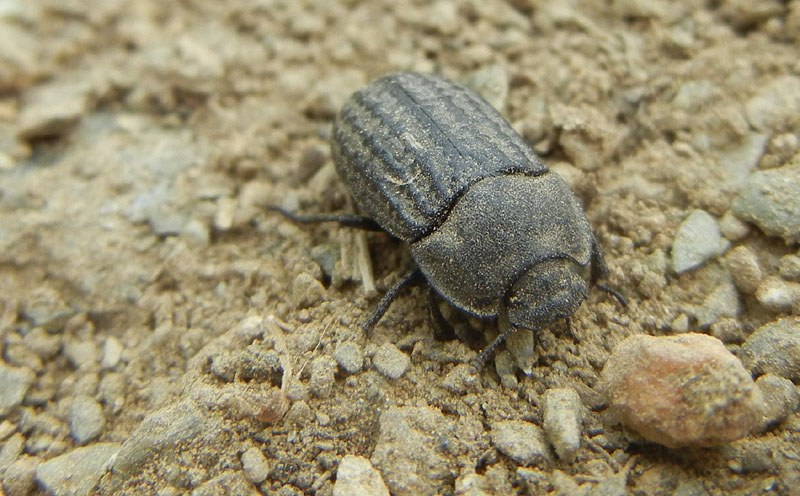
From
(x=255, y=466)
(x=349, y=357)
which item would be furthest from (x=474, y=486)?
(x=255, y=466)

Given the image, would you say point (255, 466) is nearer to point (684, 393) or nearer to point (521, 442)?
point (521, 442)

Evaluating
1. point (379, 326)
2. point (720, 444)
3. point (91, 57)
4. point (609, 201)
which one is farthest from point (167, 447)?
point (91, 57)

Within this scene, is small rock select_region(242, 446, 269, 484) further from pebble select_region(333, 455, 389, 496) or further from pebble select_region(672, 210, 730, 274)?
pebble select_region(672, 210, 730, 274)

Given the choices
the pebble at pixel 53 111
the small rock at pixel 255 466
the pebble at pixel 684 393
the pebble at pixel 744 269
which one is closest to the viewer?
the pebble at pixel 684 393

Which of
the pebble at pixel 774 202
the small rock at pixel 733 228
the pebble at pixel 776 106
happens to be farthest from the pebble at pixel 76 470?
the pebble at pixel 776 106

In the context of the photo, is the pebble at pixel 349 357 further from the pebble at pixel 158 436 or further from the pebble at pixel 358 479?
the pebble at pixel 158 436
